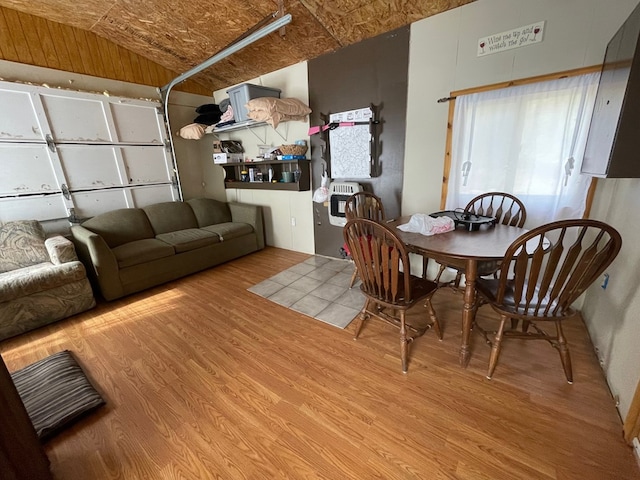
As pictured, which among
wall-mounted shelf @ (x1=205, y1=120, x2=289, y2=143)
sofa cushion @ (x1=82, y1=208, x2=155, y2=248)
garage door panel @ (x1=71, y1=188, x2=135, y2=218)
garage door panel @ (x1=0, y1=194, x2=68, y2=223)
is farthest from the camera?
wall-mounted shelf @ (x1=205, y1=120, x2=289, y2=143)

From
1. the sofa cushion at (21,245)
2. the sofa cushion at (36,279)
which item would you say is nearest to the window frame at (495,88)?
the sofa cushion at (36,279)

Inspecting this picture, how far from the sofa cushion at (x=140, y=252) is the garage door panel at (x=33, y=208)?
821mm

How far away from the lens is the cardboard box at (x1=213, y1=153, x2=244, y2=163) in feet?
12.7

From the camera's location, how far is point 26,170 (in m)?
2.71

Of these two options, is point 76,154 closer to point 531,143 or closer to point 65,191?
point 65,191

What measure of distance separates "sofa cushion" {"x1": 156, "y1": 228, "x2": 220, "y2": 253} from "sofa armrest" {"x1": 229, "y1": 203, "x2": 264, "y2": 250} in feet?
2.01

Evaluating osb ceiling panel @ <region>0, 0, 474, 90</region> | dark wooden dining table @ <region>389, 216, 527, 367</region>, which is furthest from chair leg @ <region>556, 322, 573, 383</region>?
osb ceiling panel @ <region>0, 0, 474, 90</region>

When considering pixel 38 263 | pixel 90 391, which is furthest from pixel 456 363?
pixel 38 263

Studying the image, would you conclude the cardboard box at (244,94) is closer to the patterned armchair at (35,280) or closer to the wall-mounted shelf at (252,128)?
the wall-mounted shelf at (252,128)

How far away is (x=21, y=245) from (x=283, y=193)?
2685 millimetres

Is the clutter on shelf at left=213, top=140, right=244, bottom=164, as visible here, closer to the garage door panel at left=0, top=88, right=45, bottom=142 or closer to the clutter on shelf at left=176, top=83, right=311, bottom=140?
the clutter on shelf at left=176, top=83, right=311, bottom=140

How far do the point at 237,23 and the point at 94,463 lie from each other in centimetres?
345

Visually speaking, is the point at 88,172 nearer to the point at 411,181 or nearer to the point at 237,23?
the point at 237,23

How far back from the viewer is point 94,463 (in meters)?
1.18
